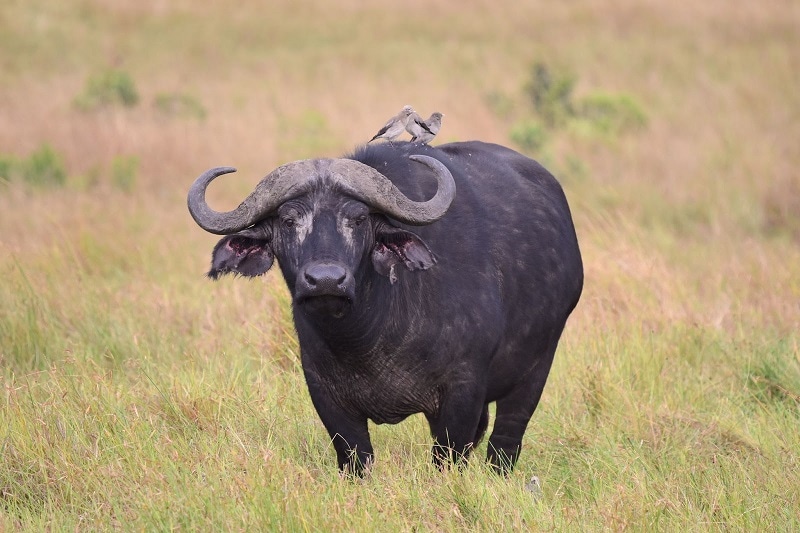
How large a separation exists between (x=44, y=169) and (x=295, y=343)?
7.49 m

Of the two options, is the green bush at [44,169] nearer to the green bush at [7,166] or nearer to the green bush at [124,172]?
the green bush at [7,166]

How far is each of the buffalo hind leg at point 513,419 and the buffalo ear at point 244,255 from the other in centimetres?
149

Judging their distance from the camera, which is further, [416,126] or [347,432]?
[416,126]

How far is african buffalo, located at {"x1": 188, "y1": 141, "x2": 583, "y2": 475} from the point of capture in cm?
466

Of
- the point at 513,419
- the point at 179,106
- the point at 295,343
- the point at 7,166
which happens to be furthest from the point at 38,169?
the point at 513,419

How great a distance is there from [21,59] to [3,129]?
7.66 metres

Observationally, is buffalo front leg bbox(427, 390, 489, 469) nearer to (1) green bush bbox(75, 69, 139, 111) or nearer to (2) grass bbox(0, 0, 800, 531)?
(2) grass bbox(0, 0, 800, 531)

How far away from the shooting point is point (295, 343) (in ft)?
22.0

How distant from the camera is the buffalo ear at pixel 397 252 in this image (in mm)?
4758

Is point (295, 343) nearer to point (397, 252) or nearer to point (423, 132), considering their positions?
point (423, 132)

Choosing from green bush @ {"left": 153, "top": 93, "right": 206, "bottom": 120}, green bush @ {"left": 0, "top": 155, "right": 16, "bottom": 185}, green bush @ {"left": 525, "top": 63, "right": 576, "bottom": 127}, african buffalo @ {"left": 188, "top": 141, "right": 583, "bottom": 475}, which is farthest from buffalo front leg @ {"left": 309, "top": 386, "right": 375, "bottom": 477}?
green bush @ {"left": 525, "top": 63, "right": 576, "bottom": 127}

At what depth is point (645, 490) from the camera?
14.8 ft

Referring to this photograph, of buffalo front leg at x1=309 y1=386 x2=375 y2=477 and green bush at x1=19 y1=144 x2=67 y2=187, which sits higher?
buffalo front leg at x1=309 y1=386 x2=375 y2=477

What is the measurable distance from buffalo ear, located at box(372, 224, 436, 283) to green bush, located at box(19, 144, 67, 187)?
29.3ft
